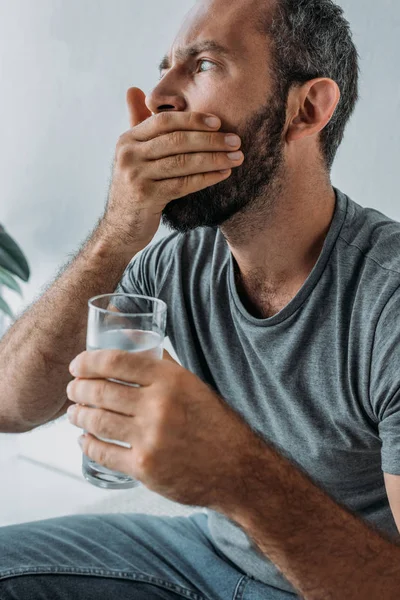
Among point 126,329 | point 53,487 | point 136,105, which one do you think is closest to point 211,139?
point 136,105

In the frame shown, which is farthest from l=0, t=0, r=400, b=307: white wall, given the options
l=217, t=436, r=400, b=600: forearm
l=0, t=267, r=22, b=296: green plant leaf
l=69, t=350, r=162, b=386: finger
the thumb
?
l=69, t=350, r=162, b=386: finger

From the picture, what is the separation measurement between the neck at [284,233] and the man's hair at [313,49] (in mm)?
130

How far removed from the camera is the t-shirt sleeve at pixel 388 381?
108cm

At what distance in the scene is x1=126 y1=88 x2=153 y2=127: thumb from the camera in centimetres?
144

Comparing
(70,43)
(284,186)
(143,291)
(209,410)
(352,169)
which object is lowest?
(209,410)

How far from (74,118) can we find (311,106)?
1392 mm

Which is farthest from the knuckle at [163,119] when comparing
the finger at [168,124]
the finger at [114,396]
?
the finger at [114,396]

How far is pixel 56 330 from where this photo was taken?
1.39m

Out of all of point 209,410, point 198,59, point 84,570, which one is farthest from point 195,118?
point 84,570

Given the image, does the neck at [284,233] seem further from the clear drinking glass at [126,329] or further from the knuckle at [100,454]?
the knuckle at [100,454]

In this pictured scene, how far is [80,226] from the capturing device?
272 cm

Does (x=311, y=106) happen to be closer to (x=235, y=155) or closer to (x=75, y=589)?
(x=235, y=155)

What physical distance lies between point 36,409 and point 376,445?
0.66m

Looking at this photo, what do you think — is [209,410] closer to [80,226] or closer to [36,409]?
[36,409]
